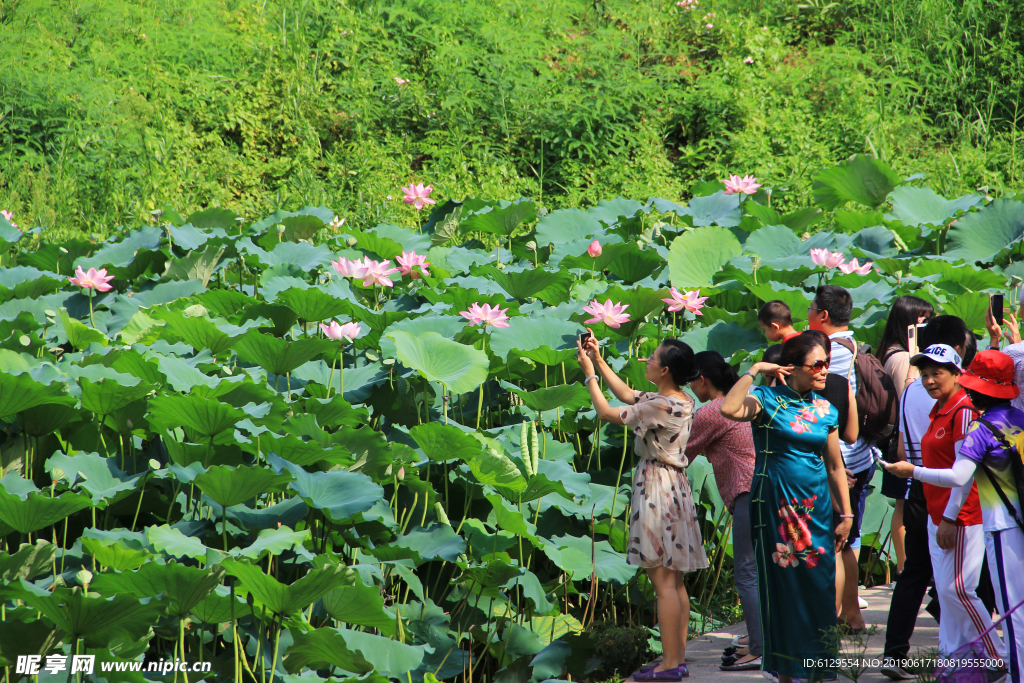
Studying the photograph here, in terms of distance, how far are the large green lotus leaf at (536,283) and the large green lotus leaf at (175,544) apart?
83.5 inches

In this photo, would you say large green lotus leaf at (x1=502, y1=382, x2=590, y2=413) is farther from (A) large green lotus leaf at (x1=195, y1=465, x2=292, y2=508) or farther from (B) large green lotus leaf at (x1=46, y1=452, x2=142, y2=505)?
(B) large green lotus leaf at (x1=46, y1=452, x2=142, y2=505)

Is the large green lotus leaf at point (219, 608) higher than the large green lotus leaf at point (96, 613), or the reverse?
the large green lotus leaf at point (96, 613)

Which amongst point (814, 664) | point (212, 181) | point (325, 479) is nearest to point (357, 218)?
point (212, 181)

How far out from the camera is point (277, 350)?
10.4 ft

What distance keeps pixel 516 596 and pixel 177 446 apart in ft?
4.04

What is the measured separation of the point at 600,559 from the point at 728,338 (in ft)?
4.11

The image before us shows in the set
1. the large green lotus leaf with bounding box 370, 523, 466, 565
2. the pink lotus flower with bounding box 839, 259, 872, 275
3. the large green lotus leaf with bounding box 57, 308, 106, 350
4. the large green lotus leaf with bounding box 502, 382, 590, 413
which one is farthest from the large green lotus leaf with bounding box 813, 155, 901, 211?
the large green lotus leaf with bounding box 57, 308, 106, 350

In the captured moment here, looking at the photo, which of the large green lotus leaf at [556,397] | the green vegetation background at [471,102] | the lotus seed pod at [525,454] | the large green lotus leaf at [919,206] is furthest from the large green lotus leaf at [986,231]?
the lotus seed pod at [525,454]

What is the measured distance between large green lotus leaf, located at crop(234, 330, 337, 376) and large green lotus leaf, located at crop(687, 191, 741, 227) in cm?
290

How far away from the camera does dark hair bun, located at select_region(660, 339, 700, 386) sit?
8.77 feet

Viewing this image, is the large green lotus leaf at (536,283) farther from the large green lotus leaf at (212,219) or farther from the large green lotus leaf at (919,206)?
the large green lotus leaf at (919,206)

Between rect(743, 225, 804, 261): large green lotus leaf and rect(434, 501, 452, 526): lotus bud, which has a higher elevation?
rect(743, 225, 804, 261): large green lotus leaf

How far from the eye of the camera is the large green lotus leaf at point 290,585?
2.08m

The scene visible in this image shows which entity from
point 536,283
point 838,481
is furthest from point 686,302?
point 838,481
